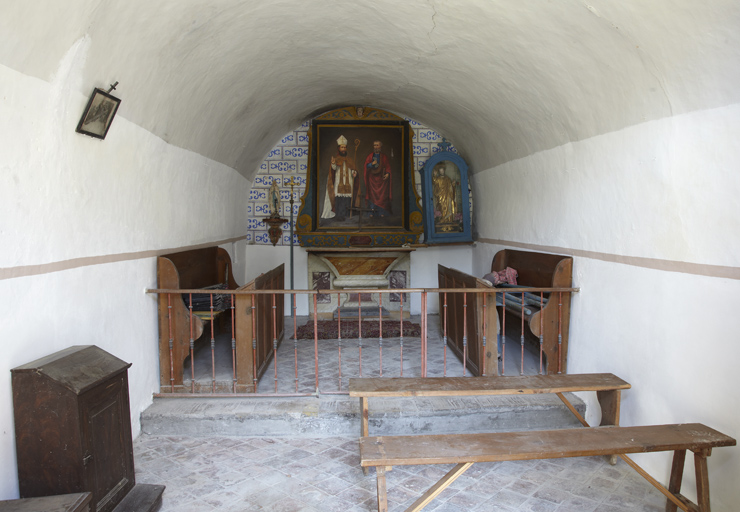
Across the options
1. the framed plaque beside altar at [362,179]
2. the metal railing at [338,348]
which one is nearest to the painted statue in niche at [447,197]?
the framed plaque beside altar at [362,179]

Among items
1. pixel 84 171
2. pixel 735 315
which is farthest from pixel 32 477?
pixel 735 315

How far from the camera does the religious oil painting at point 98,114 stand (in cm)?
305

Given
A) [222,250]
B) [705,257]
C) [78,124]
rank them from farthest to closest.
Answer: [222,250]
[78,124]
[705,257]

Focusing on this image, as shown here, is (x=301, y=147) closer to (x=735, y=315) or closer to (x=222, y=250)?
(x=222, y=250)

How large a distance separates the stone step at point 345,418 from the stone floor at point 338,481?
0.42 ft

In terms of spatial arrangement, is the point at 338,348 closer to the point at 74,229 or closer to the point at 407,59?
the point at 74,229

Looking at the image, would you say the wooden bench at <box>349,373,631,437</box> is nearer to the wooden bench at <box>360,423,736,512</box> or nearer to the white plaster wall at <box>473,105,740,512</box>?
the white plaster wall at <box>473,105,740,512</box>

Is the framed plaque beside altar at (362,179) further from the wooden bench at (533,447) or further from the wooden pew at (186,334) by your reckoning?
the wooden bench at (533,447)

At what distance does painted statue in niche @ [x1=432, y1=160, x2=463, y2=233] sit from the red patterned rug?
173 centimetres

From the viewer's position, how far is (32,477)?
2.48 m

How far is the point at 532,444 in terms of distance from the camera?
8.27 ft

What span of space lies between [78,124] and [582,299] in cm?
398

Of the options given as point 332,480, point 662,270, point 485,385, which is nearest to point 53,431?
point 332,480

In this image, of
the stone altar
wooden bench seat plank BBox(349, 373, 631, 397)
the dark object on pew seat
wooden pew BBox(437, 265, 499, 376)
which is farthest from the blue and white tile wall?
the dark object on pew seat
